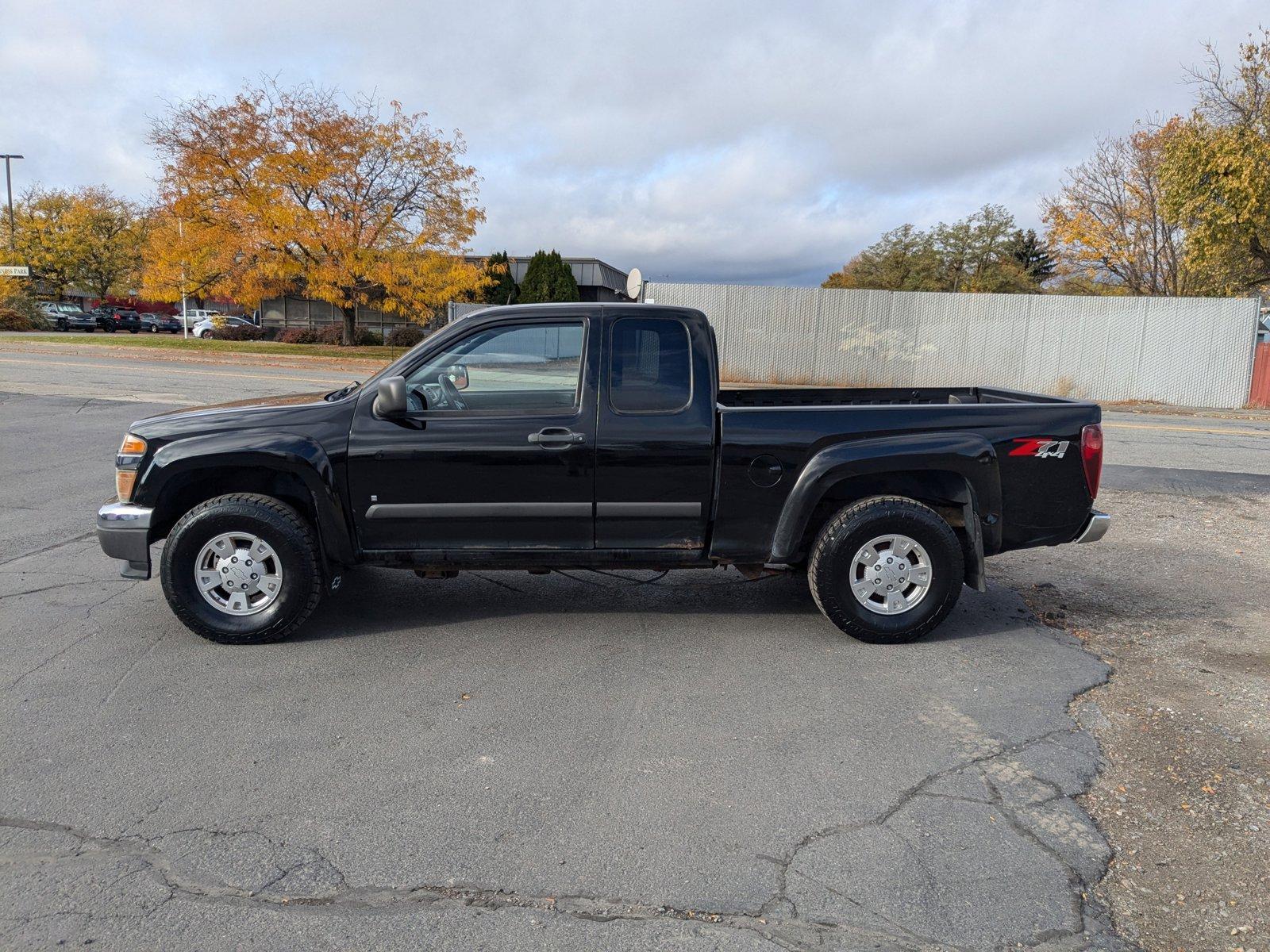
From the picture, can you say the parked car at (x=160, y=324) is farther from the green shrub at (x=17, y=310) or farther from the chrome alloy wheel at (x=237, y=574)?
the chrome alloy wheel at (x=237, y=574)

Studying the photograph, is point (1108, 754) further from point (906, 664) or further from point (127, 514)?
point (127, 514)

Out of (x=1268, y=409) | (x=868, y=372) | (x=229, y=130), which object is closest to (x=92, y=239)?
(x=229, y=130)

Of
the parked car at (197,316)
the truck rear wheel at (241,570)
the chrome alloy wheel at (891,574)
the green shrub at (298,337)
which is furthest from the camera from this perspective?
the parked car at (197,316)

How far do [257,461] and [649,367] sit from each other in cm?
218

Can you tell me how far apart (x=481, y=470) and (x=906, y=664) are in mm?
2497

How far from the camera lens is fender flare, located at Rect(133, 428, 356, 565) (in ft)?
16.0

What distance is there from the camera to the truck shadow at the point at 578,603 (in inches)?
213

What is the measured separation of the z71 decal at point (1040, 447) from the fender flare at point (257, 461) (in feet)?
12.3

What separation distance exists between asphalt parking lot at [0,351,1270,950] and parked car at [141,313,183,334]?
60.4 m

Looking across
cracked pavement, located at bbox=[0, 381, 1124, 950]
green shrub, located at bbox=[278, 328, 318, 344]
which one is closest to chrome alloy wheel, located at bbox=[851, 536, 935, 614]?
cracked pavement, located at bbox=[0, 381, 1124, 950]

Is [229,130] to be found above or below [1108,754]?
above

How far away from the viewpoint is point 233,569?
195 inches

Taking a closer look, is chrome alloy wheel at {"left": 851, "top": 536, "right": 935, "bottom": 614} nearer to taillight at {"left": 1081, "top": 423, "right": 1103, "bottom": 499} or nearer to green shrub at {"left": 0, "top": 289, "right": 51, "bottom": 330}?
taillight at {"left": 1081, "top": 423, "right": 1103, "bottom": 499}

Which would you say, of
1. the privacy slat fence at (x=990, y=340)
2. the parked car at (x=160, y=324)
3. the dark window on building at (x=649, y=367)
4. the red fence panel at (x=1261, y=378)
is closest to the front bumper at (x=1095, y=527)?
the dark window on building at (x=649, y=367)
